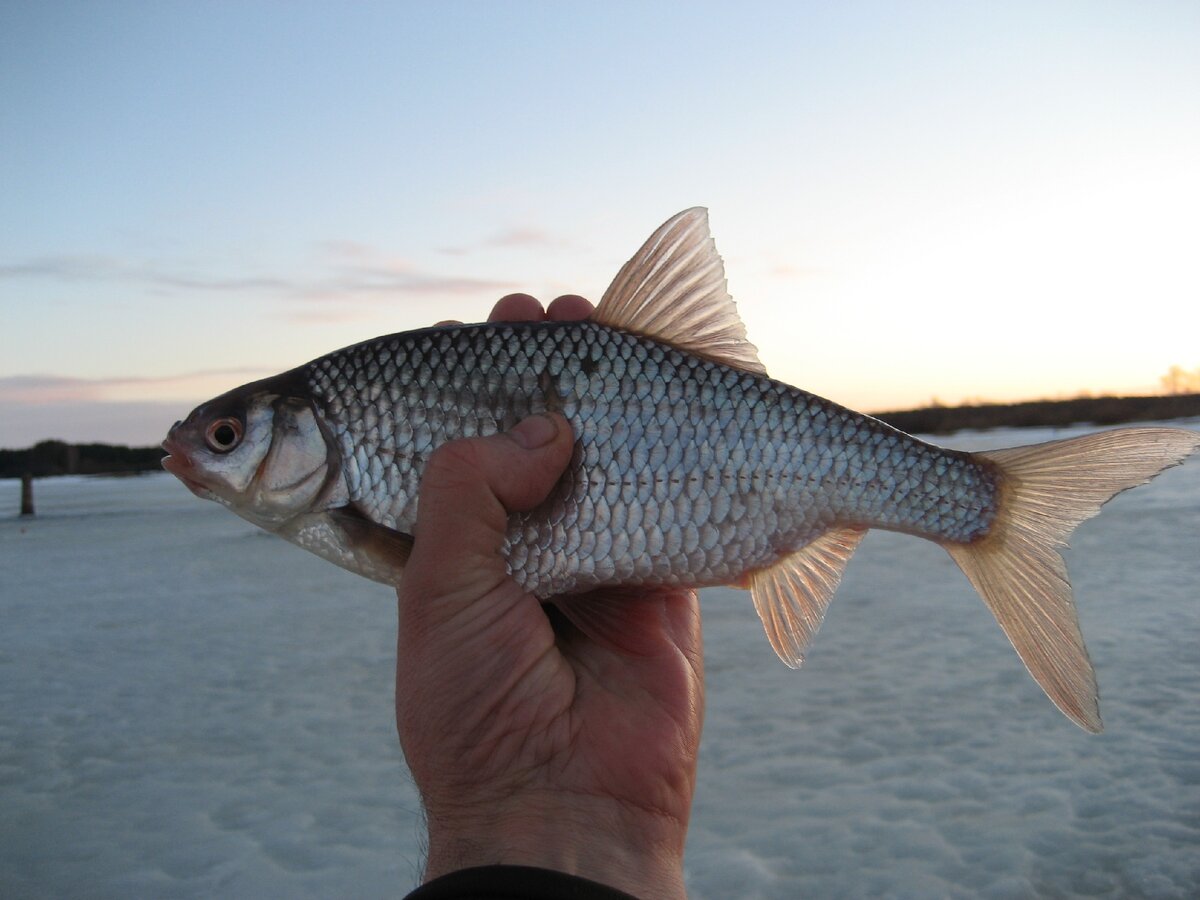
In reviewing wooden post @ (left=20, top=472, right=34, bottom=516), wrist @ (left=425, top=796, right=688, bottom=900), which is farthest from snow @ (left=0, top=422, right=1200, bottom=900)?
wooden post @ (left=20, top=472, right=34, bottom=516)

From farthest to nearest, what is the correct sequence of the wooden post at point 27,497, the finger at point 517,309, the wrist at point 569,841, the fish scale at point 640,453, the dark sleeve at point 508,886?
the wooden post at point 27,497 < the finger at point 517,309 < the fish scale at point 640,453 < the wrist at point 569,841 < the dark sleeve at point 508,886

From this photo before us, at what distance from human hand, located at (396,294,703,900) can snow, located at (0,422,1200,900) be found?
2.34 m

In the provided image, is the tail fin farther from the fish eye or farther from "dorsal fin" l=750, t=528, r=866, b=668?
the fish eye

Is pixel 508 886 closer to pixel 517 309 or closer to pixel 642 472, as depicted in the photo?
pixel 642 472

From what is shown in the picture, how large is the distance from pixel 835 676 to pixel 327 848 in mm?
4426

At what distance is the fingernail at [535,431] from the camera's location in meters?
2.51

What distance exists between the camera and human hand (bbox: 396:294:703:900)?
2436 mm

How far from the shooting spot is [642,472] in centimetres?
268

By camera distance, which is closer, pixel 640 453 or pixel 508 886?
pixel 508 886

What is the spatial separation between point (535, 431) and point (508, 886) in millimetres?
1174

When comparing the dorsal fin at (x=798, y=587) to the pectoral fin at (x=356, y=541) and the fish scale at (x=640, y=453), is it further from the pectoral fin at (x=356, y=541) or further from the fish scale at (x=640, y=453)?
the pectoral fin at (x=356, y=541)

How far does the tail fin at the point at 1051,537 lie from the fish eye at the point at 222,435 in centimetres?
228

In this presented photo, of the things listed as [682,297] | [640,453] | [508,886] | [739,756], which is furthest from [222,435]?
[739,756]

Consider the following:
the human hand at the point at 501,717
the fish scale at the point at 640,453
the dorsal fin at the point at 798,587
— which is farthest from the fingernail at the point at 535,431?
the dorsal fin at the point at 798,587
